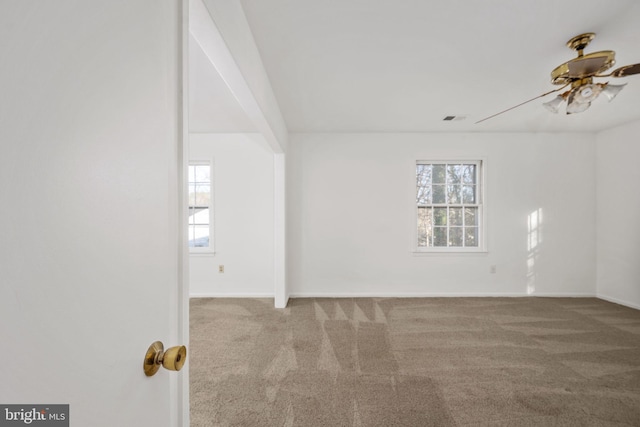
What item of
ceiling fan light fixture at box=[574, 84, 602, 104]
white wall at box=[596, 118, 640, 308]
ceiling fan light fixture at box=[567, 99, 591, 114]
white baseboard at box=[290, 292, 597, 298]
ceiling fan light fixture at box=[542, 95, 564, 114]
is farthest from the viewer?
white baseboard at box=[290, 292, 597, 298]

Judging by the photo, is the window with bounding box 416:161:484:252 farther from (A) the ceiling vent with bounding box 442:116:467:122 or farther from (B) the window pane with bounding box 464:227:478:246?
(A) the ceiling vent with bounding box 442:116:467:122

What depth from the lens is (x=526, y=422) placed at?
1712 millimetres

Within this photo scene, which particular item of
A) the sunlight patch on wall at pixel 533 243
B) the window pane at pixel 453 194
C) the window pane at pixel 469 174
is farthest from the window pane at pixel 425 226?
the sunlight patch on wall at pixel 533 243

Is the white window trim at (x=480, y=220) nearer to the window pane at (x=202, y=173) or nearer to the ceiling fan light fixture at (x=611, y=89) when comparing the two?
the ceiling fan light fixture at (x=611, y=89)

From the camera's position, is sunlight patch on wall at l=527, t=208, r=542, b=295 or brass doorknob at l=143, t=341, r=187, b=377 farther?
sunlight patch on wall at l=527, t=208, r=542, b=295

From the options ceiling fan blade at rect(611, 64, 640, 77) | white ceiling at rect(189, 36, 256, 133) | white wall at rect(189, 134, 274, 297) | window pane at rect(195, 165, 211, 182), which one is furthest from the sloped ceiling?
window pane at rect(195, 165, 211, 182)

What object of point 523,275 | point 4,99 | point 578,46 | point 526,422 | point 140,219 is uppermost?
point 578,46

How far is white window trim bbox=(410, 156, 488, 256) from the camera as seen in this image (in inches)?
172

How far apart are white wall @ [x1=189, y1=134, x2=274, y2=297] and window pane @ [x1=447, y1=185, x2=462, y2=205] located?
9.59ft

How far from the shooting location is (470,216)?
4535 millimetres

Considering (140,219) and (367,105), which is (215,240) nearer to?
(367,105)

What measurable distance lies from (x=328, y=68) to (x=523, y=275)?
14.2 feet

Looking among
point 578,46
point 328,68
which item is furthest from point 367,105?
point 578,46

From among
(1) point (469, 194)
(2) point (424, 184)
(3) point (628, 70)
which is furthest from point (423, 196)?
(3) point (628, 70)
